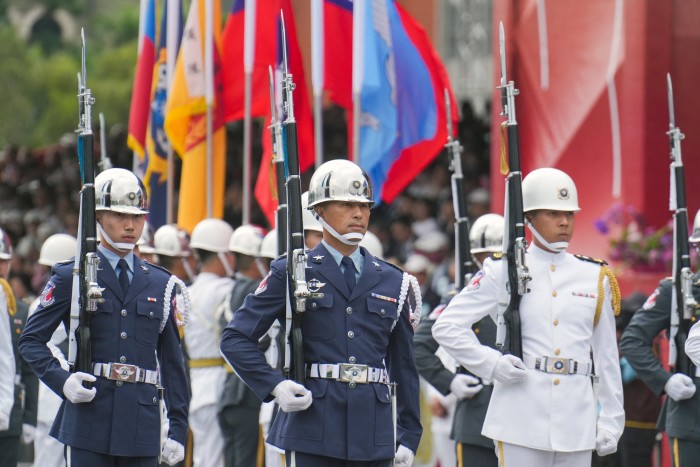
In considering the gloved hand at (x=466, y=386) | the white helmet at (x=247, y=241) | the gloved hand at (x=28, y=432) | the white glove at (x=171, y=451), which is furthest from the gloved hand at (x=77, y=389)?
the white helmet at (x=247, y=241)

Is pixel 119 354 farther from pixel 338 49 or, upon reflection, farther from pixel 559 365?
pixel 338 49

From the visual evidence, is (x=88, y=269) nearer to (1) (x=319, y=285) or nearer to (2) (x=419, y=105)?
(1) (x=319, y=285)

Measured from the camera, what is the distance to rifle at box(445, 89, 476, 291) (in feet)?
34.7

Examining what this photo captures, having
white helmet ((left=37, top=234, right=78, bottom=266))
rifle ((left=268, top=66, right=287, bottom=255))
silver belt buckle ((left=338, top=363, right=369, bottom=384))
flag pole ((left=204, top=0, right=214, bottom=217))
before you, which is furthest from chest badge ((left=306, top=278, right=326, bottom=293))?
flag pole ((left=204, top=0, right=214, bottom=217))

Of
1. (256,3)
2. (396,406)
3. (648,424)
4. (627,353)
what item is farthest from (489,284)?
(256,3)

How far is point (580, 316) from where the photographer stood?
8125 millimetres

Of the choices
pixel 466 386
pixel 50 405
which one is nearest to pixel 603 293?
pixel 466 386

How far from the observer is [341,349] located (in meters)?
7.24

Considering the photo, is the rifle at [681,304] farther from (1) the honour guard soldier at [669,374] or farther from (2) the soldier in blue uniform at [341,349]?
(2) the soldier in blue uniform at [341,349]

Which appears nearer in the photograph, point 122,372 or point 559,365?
point 122,372

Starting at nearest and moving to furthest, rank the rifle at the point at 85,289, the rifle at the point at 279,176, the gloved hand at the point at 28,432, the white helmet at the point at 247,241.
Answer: the rifle at the point at 85,289 → the rifle at the point at 279,176 → the gloved hand at the point at 28,432 → the white helmet at the point at 247,241

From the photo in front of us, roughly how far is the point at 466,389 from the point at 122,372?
8.75 ft

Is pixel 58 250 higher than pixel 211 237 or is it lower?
lower

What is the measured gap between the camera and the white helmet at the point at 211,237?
502 inches
